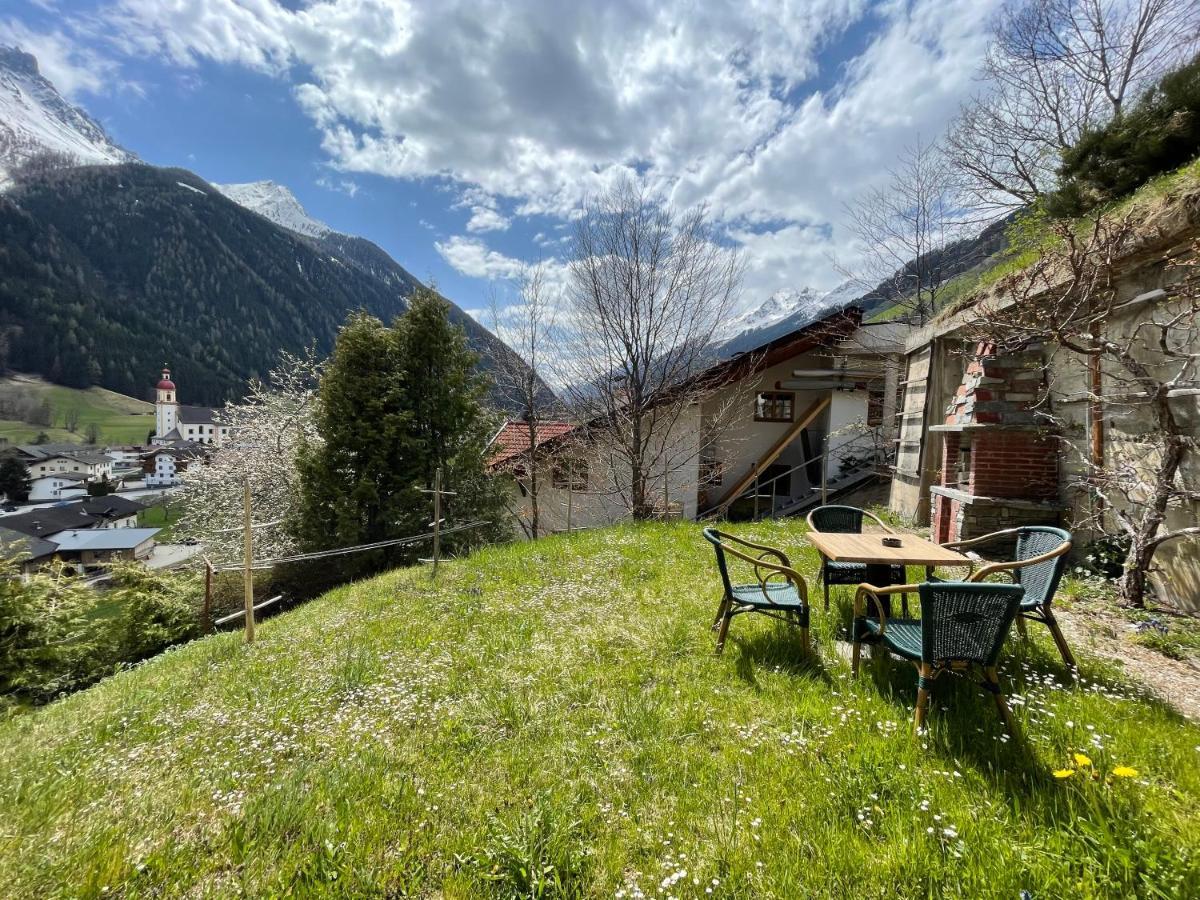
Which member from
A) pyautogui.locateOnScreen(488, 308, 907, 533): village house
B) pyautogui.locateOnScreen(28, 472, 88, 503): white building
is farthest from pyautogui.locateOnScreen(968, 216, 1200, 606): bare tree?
pyautogui.locateOnScreen(28, 472, 88, 503): white building

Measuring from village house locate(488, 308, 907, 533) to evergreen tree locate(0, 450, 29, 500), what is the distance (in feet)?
254

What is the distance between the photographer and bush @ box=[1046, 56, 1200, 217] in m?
5.55

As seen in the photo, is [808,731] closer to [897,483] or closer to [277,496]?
[897,483]

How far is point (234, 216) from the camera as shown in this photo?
138875 millimetres

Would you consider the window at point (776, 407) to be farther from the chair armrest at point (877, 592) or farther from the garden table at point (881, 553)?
the chair armrest at point (877, 592)

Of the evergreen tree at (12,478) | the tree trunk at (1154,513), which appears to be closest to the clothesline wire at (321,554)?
the tree trunk at (1154,513)

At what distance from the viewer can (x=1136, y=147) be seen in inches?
237

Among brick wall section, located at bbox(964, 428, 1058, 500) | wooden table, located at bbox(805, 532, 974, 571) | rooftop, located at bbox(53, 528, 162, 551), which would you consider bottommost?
rooftop, located at bbox(53, 528, 162, 551)

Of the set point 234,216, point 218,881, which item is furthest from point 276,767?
point 234,216

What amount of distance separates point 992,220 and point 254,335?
143m

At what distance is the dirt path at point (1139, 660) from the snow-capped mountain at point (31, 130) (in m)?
210

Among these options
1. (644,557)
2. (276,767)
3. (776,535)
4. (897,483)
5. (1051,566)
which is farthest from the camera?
(897,483)

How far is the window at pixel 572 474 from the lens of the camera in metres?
13.8

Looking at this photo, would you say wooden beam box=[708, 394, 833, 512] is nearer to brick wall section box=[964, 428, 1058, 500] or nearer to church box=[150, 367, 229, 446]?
brick wall section box=[964, 428, 1058, 500]
